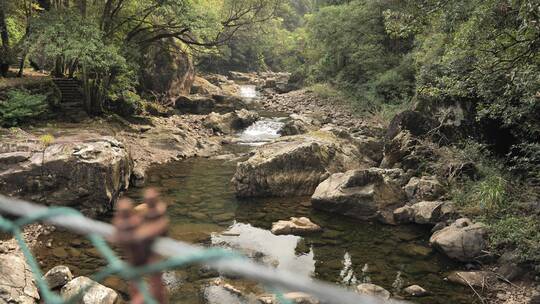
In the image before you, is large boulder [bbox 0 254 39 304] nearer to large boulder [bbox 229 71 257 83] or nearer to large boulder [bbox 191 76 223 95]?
large boulder [bbox 191 76 223 95]

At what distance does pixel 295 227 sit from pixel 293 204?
183 centimetres

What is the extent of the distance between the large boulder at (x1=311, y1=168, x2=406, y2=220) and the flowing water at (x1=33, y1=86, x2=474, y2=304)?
26 centimetres

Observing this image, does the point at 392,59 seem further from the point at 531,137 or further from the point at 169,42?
the point at 531,137

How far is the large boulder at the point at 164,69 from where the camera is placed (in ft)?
71.7

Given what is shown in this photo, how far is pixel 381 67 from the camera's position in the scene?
22.9 meters

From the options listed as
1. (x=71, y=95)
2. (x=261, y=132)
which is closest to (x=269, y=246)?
(x=71, y=95)

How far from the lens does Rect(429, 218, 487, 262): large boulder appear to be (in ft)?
25.4

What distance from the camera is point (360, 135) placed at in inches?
687

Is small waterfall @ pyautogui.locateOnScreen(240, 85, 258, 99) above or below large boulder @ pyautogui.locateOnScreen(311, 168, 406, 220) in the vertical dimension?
above

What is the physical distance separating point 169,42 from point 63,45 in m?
10.1

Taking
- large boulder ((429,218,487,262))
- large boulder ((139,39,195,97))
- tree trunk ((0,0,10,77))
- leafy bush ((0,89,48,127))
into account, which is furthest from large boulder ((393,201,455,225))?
large boulder ((139,39,195,97))

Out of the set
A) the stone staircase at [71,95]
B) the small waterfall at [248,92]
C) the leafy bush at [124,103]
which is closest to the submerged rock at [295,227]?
the stone staircase at [71,95]

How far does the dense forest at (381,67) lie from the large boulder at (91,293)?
642cm

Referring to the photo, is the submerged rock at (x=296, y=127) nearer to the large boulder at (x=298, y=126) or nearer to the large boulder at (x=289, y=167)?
the large boulder at (x=298, y=126)
